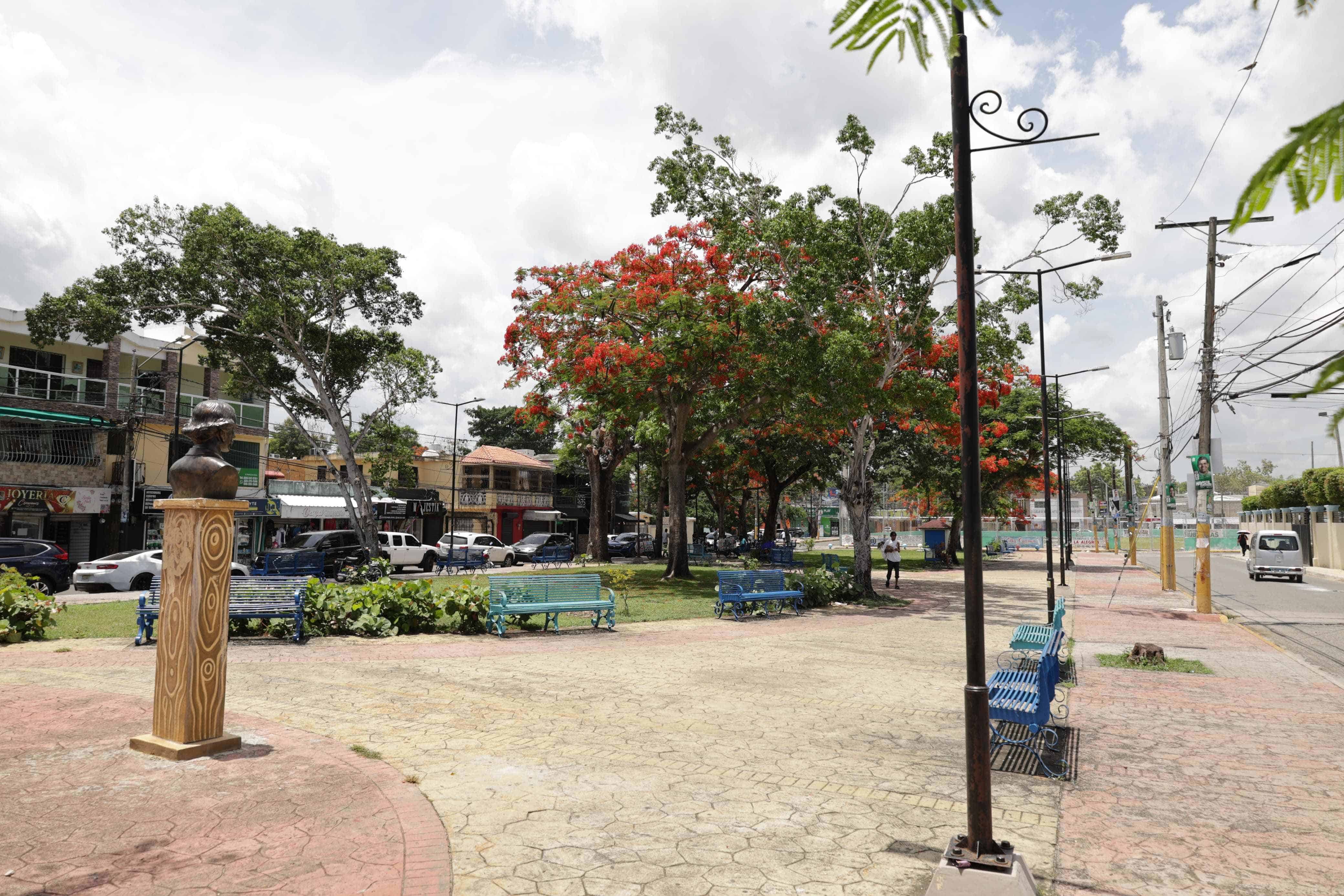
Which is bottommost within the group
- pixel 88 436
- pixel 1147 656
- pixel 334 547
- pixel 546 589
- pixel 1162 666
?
pixel 1162 666

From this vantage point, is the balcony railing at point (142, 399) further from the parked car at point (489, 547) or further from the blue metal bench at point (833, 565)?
the blue metal bench at point (833, 565)

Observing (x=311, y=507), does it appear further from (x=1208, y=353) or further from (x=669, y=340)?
(x=1208, y=353)

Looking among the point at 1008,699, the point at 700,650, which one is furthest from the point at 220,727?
the point at 700,650

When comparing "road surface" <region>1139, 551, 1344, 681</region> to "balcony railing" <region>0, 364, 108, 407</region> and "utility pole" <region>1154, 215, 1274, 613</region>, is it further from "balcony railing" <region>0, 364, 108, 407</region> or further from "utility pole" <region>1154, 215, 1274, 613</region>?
"balcony railing" <region>0, 364, 108, 407</region>

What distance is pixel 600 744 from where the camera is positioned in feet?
24.1

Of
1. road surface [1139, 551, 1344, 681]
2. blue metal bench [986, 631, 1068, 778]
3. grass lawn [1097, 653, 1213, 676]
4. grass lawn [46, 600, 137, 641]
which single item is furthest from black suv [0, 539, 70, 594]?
road surface [1139, 551, 1344, 681]

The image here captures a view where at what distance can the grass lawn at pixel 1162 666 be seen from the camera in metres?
11.7

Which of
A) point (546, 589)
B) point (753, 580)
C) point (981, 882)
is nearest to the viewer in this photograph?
point (981, 882)

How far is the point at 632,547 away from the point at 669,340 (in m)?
24.5

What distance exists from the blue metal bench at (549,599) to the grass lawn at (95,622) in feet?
17.8

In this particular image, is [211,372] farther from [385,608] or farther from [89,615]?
[385,608]

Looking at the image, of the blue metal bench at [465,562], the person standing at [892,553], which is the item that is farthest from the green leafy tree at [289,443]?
the person standing at [892,553]

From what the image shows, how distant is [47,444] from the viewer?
96.8 ft

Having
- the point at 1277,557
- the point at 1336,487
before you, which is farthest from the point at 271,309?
the point at 1336,487
